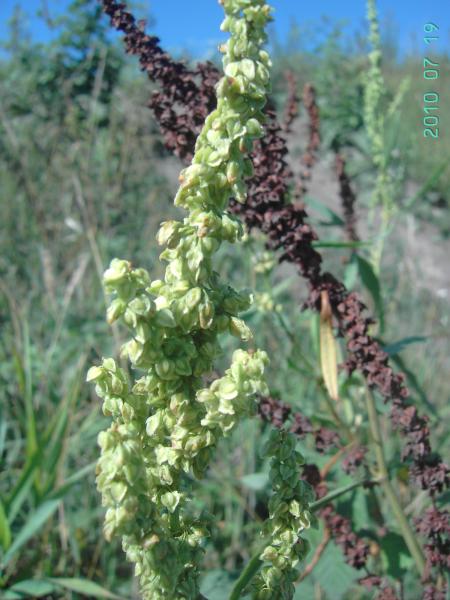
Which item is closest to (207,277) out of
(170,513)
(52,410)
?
(170,513)

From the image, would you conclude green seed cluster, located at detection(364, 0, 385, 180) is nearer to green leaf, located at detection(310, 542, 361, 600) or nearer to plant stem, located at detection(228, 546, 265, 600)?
green leaf, located at detection(310, 542, 361, 600)

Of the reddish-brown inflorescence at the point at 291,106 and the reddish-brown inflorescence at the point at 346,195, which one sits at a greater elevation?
the reddish-brown inflorescence at the point at 291,106

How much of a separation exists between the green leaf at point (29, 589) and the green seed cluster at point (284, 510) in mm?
891

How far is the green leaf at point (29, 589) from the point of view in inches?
59.9

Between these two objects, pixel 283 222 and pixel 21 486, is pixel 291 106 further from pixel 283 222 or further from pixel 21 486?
pixel 21 486

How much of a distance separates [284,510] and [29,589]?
1007 millimetres

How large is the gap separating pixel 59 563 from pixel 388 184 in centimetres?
188

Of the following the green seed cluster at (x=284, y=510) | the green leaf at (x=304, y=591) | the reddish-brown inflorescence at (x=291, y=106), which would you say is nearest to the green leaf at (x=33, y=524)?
the green leaf at (x=304, y=591)

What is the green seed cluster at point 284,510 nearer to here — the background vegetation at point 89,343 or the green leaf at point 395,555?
the background vegetation at point 89,343

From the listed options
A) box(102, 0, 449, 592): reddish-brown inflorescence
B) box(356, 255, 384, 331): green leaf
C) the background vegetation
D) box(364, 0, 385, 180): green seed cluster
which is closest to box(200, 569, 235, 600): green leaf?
the background vegetation

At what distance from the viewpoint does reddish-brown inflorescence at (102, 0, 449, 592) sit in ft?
4.13

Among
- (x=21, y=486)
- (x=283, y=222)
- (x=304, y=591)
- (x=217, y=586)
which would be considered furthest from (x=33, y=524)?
(x=283, y=222)

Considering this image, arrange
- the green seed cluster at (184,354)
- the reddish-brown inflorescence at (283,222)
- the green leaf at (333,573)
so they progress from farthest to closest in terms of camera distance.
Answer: the green leaf at (333,573), the reddish-brown inflorescence at (283,222), the green seed cluster at (184,354)

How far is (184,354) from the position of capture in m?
0.79
